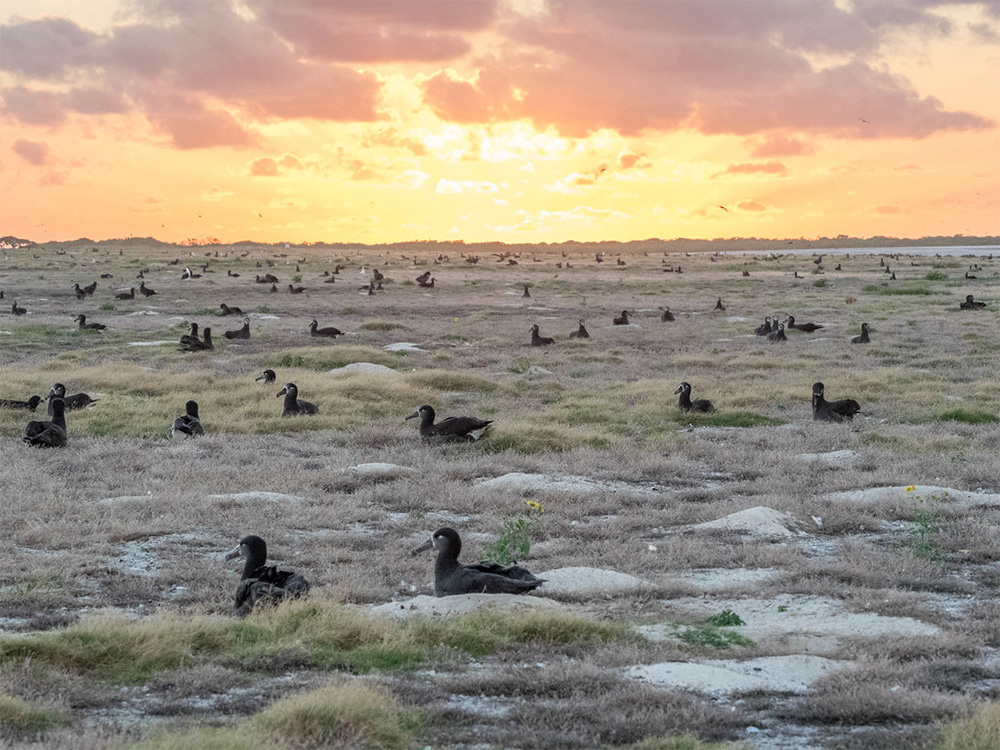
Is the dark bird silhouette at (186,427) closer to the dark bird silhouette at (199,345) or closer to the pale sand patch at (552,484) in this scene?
the pale sand patch at (552,484)

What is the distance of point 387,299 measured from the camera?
170 feet

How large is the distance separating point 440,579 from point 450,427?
296 inches

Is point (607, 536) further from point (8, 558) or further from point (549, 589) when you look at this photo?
point (8, 558)

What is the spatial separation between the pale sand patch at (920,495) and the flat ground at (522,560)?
67 mm

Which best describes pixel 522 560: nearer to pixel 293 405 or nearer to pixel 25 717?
pixel 25 717

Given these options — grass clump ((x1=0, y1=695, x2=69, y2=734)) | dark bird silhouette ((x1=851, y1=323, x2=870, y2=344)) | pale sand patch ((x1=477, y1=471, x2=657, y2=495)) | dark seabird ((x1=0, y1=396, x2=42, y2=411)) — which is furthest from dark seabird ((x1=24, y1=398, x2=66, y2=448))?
dark bird silhouette ((x1=851, y1=323, x2=870, y2=344))

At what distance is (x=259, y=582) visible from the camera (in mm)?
8977

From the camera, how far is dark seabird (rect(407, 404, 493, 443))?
54.9 feet

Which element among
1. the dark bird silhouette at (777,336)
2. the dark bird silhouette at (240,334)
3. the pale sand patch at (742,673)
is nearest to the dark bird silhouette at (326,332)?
the dark bird silhouette at (240,334)

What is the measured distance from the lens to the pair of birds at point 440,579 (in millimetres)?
8859

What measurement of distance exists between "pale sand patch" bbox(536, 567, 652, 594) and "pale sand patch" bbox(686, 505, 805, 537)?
7.64ft

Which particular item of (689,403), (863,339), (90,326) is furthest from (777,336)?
(90,326)

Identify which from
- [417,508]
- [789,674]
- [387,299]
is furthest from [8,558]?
[387,299]

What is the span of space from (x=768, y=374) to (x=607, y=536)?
14743 mm
